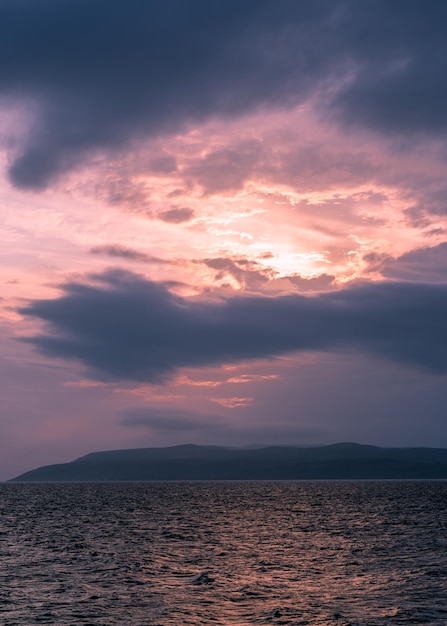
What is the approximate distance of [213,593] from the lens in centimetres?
4728

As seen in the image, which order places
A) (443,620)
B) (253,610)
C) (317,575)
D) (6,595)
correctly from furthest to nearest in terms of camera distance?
1. (317,575)
2. (6,595)
3. (253,610)
4. (443,620)

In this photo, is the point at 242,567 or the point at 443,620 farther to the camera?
the point at 242,567

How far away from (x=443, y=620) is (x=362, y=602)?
20.4ft

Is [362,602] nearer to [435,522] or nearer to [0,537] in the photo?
[0,537]

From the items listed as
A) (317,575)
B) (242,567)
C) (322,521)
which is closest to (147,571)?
(242,567)

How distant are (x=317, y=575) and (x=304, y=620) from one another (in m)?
16.3

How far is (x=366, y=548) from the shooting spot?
72438mm

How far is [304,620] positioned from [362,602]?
6.56 metres

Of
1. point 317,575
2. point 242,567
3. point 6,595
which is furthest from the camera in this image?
point 242,567

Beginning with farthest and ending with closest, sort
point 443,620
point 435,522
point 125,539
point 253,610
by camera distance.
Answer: point 435,522
point 125,539
point 253,610
point 443,620

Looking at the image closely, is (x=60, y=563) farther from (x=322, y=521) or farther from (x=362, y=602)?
(x=322, y=521)

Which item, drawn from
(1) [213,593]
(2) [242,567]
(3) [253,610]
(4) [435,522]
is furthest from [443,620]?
(4) [435,522]

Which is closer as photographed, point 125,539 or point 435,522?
point 125,539

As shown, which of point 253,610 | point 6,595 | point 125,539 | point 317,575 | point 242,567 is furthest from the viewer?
point 125,539
